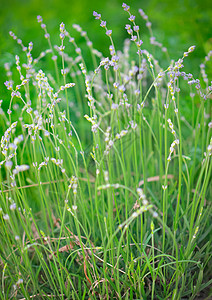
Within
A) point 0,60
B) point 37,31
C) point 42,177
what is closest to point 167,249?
point 42,177

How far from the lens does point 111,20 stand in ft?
10.8

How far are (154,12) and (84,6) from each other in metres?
0.71

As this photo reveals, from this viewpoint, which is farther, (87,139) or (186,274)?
(87,139)

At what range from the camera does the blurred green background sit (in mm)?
2488

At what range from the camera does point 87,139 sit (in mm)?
→ 2203

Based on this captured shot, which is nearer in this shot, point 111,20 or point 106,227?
point 106,227

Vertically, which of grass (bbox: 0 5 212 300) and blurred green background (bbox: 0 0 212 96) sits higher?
blurred green background (bbox: 0 0 212 96)

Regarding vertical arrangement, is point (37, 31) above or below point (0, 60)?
above

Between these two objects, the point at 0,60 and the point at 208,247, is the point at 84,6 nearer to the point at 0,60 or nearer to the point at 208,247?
the point at 0,60

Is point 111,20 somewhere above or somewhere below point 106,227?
above

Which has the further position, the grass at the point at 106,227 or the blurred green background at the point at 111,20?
the blurred green background at the point at 111,20

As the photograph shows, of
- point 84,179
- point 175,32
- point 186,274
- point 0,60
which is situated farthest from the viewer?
point 175,32

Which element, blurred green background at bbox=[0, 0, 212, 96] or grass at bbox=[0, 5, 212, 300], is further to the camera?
blurred green background at bbox=[0, 0, 212, 96]

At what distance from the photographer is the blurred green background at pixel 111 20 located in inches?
98.0
